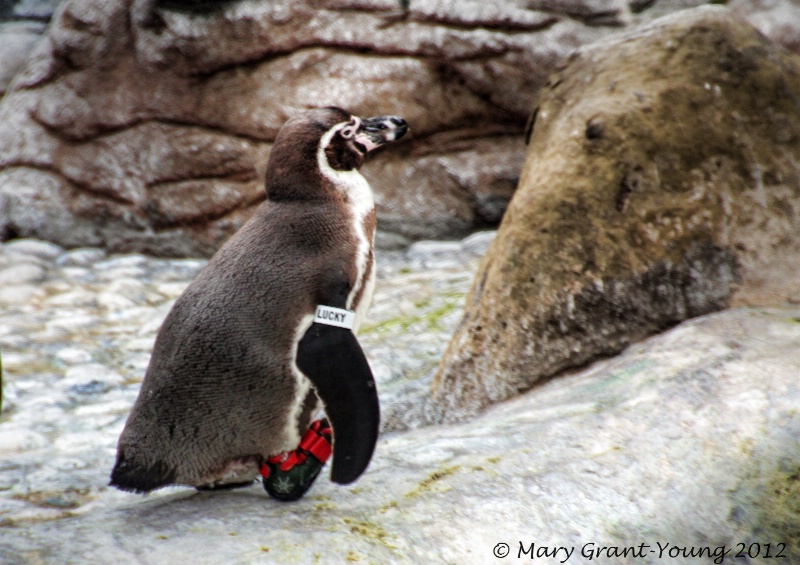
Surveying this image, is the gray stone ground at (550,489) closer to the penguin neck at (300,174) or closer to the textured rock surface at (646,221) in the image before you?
the textured rock surface at (646,221)

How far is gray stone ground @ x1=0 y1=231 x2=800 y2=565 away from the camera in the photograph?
1.46 m

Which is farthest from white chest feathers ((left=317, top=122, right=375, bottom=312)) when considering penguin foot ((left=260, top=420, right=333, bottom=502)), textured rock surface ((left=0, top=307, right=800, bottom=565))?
textured rock surface ((left=0, top=307, right=800, bottom=565))

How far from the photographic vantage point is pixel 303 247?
1.71 meters

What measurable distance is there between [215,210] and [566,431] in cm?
398

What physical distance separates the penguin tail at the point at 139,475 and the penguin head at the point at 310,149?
665 millimetres

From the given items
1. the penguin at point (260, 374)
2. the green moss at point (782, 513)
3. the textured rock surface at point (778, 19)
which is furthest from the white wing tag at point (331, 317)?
the textured rock surface at point (778, 19)

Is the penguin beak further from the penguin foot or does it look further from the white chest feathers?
the penguin foot

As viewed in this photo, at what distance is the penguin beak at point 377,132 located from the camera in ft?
6.19

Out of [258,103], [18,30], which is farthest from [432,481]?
[18,30]

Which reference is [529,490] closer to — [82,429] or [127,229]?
[82,429]

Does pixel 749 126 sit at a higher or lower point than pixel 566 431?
higher

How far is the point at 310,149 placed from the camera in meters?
1.79

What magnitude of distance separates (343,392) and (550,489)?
477 millimetres

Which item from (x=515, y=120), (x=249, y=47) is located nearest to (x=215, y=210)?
(x=249, y=47)
